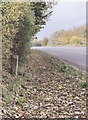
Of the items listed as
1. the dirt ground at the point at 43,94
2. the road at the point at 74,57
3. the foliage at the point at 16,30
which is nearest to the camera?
the dirt ground at the point at 43,94

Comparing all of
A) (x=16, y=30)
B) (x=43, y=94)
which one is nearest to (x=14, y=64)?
(x=16, y=30)

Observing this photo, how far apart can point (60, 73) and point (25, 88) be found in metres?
2.28

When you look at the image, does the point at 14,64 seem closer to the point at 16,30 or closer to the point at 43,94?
the point at 16,30

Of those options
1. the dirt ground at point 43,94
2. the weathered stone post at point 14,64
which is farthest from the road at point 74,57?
the weathered stone post at point 14,64

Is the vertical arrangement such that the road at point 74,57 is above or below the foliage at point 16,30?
below

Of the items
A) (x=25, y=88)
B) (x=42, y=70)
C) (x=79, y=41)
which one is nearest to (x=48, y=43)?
(x=79, y=41)

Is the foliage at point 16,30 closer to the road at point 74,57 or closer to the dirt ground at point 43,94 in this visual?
the dirt ground at point 43,94

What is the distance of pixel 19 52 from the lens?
22.3 ft

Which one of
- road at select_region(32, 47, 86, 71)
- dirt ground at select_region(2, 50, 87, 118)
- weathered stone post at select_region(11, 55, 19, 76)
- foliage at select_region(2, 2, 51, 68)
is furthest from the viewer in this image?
road at select_region(32, 47, 86, 71)

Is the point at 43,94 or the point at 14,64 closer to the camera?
the point at 43,94

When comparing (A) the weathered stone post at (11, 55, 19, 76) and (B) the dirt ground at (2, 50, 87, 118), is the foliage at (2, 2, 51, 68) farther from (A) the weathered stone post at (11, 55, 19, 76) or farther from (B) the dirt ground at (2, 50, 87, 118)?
(B) the dirt ground at (2, 50, 87, 118)

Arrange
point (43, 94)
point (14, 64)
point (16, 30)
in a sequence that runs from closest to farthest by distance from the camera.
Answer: point (43, 94)
point (16, 30)
point (14, 64)

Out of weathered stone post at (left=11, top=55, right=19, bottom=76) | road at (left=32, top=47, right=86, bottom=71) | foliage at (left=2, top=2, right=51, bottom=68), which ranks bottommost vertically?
road at (left=32, top=47, right=86, bottom=71)

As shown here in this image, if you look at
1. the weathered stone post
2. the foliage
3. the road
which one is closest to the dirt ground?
the weathered stone post
